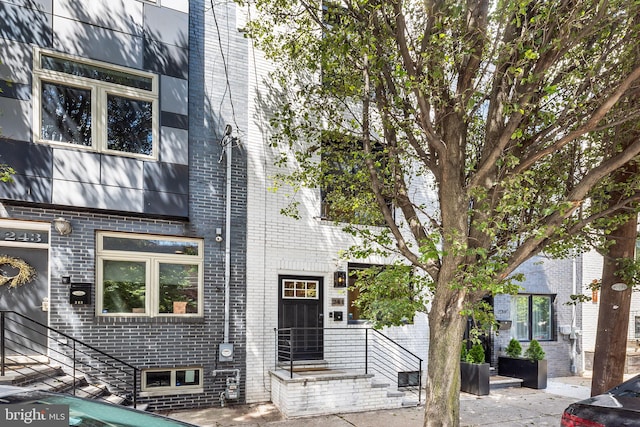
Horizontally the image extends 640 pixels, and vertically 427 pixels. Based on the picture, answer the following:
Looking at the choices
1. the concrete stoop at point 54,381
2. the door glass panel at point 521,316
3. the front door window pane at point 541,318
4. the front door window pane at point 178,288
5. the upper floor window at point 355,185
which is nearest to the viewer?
the concrete stoop at point 54,381

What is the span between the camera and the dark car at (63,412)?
6.35ft

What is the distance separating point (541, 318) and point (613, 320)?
20.0ft

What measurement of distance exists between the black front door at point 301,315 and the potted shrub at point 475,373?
135 inches

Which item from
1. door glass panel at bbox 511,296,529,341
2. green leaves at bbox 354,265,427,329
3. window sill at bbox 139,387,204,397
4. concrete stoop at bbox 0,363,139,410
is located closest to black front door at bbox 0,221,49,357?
concrete stoop at bbox 0,363,139,410

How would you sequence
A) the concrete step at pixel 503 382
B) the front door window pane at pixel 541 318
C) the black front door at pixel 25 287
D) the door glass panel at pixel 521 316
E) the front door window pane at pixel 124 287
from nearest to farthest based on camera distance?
the black front door at pixel 25 287 → the front door window pane at pixel 124 287 → the concrete step at pixel 503 382 → the door glass panel at pixel 521 316 → the front door window pane at pixel 541 318

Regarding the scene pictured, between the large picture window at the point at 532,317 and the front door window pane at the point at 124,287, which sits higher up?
the front door window pane at the point at 124,287

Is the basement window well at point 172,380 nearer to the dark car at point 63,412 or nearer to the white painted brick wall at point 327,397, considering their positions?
the white painted brick wall at point 327,397

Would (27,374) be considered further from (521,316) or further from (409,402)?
(521,316)

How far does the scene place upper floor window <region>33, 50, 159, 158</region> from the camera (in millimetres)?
6820

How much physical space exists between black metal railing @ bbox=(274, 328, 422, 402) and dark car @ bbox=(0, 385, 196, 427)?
18.4ft

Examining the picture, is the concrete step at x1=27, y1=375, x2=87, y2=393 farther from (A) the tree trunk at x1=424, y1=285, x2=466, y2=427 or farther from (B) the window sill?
(A) the tree trunk at x1=424, y1=285, x2=466, y2=427

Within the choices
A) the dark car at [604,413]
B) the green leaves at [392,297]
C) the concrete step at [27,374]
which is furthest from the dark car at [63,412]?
the concrete step at [27,374]

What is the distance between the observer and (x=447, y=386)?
4.71 meters

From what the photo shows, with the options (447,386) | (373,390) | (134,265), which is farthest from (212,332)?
(447,386)
